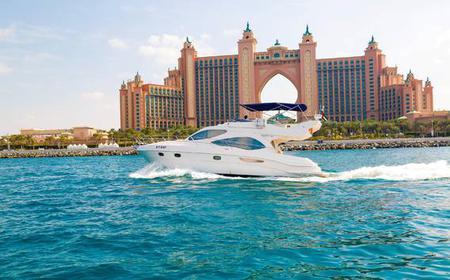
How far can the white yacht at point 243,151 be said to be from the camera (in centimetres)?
1969

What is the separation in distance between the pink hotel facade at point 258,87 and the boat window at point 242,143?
122 metres

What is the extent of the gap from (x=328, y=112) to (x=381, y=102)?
61.9ft

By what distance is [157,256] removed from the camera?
7.95 meters

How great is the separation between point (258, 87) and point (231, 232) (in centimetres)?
13743

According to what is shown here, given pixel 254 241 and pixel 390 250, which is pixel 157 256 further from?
pixel 390 250

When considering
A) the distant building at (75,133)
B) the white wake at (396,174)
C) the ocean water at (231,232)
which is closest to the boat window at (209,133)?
the ocean water at (231,232)

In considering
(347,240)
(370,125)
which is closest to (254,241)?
(347,240)

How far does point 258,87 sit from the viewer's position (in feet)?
475

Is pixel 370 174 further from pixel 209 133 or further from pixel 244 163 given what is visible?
pixel 209 133

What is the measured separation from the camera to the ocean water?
23.6 feet

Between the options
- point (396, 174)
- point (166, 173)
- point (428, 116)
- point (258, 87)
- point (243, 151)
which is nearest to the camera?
point (243, 151)

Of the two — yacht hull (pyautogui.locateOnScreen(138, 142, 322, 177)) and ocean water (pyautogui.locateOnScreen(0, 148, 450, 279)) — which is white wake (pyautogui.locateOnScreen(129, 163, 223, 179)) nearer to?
yacht hull (pyautogui.locateOnScreen(138, 142, 322, 177))

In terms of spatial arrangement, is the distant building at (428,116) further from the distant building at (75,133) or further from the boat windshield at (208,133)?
the boat windshield at (208,133)

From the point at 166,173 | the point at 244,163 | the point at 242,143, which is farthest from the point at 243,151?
the point at 166,173
